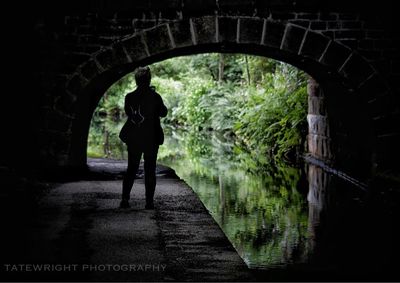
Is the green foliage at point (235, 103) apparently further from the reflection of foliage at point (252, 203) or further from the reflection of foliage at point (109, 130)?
the reflection of foliage at point (252, 203)

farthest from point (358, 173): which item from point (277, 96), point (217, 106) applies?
point (217, 106)

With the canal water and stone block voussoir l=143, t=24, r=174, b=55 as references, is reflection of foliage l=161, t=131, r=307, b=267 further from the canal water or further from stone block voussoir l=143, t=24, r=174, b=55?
stone block voussoir l=143, t=24, r=174, b=55

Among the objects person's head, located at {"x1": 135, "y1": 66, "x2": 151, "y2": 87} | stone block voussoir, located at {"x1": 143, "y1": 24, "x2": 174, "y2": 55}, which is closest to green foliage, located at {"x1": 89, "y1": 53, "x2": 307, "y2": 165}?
stone block voussoir, located at {"x1": 143, "y1": 24, "x2": 174, "y2": 55}

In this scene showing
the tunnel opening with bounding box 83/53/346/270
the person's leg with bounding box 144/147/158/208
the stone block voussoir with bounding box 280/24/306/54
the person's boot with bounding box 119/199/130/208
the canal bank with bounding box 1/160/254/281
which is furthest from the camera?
the stone block voussoir with bounding box 280/24/306/54

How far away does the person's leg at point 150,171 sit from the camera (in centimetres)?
805

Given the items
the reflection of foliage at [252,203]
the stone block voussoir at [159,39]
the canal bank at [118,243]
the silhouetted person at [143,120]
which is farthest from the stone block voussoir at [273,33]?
the silhouetted person at [143,120]

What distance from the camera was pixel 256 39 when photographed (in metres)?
11.3

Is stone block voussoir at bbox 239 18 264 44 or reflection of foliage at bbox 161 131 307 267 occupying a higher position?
stone block voussoir at bbox 239 18 264 44

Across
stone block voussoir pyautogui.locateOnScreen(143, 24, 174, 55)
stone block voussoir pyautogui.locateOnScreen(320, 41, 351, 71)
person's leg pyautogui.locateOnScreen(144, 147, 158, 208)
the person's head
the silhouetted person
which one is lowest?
person's leg pyautogui.locateOnScreen(144, 147, 158, 208)

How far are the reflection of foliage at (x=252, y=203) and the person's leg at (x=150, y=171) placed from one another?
3.48ft

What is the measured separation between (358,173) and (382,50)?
2.61m

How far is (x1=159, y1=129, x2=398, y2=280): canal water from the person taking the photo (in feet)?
24.1

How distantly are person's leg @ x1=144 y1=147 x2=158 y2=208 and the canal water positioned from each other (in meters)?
1.06

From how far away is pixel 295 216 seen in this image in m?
10.1
